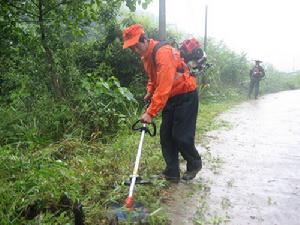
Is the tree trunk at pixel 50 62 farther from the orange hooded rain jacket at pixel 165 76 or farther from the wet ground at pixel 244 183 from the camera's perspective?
the orange hooded rain jacket at pixel 165 76

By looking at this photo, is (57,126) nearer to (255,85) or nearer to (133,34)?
(133,34)

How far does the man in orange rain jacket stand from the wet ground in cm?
42

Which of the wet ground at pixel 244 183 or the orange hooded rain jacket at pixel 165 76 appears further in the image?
the orange hooded rain jacket at pixel 165 76

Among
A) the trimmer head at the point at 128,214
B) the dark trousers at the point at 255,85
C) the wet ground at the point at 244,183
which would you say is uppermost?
the trimmer head at the point at 128,214

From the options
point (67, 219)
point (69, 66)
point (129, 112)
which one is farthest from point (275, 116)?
point (67, 219)

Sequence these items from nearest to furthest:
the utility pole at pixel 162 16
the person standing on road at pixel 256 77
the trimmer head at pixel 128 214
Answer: the trimmer head at pixel 128 214
the utility pole at pixel 162 16
the person standing on road at pixel 256 77

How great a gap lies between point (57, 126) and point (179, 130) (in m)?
2.78

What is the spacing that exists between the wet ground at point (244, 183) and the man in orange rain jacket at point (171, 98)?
0.42 metres

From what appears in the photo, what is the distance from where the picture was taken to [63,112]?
7.33m

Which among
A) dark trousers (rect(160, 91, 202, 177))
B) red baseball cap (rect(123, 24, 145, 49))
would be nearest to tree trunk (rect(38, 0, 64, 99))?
red baseball cap (rect(123, 24, 145, 49))

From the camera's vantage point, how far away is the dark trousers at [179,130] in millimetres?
4992

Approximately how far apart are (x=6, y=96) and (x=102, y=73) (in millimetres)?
2657

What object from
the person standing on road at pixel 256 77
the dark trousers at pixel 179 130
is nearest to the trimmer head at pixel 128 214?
the dark trousers at pixel 179 130

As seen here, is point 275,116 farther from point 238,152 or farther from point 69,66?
point 69,66
